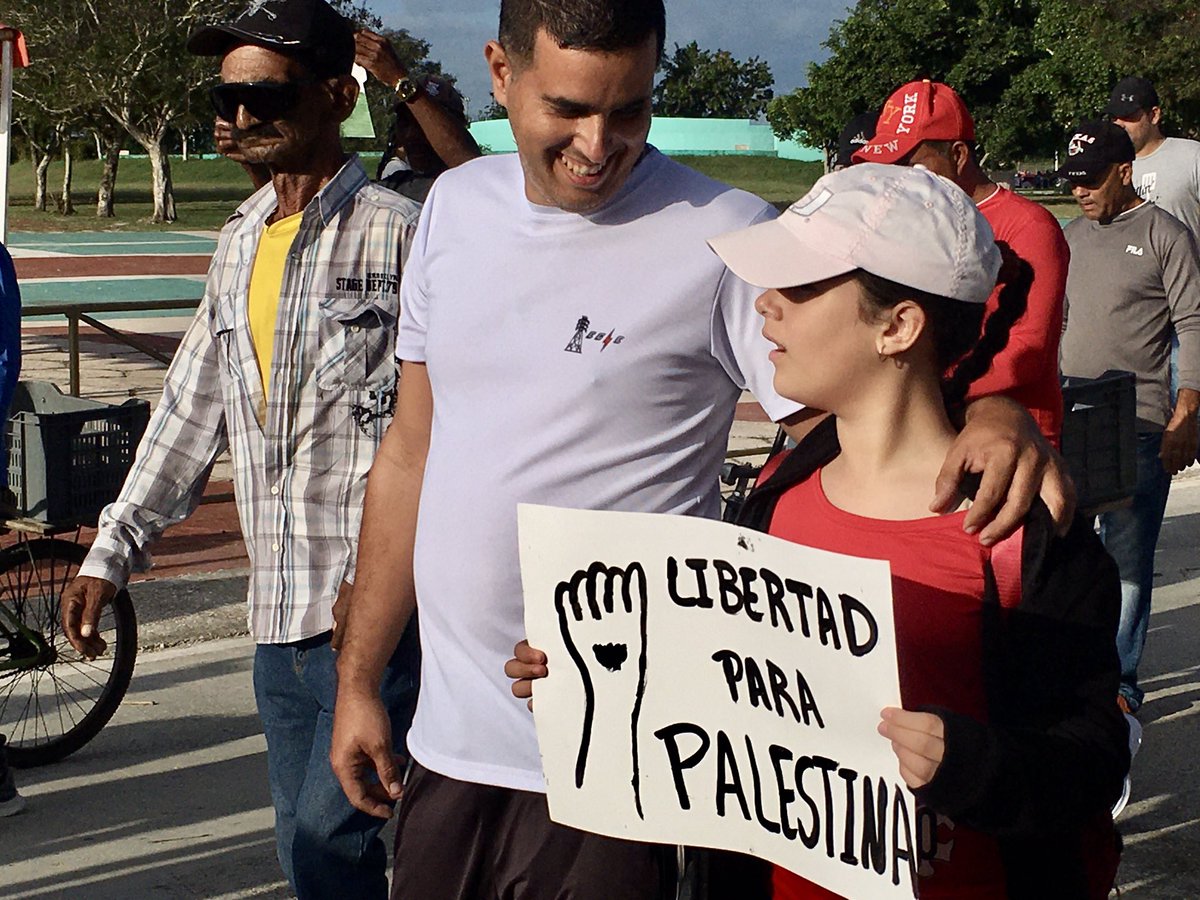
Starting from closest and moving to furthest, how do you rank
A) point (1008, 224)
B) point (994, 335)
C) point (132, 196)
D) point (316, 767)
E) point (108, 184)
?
1. point (994, 335)
2. point (316, 767)
3. point (1008, 224)
4. point (108, 184)
5. point (132, 196)

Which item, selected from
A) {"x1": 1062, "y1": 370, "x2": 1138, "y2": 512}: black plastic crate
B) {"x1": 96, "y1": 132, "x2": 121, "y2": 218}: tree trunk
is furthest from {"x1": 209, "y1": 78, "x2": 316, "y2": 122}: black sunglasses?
{"x1": 96, "y1": 132, "x2": 121, "y2": 218}: tree trunk

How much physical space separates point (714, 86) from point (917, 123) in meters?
134

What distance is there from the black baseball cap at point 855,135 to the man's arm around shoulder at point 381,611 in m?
4.52

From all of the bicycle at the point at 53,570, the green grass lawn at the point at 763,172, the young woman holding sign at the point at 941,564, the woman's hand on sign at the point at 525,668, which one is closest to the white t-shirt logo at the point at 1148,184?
the bicycle at the point at 53,570

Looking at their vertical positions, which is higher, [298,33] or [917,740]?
[298,33]

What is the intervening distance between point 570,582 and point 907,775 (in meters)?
0.55

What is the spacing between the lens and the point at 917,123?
17.7 feet

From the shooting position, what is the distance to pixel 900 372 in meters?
2.32

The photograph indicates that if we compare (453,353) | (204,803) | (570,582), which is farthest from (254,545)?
(204,803)

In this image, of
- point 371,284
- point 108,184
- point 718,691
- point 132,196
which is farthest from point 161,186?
point 718,691

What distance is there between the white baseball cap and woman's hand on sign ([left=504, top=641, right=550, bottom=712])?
61 centimetres

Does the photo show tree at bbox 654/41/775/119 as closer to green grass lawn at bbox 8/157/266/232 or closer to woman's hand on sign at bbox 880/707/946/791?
green grass lawn at bbox 8/157/266/232

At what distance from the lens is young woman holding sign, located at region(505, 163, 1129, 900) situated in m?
2.14

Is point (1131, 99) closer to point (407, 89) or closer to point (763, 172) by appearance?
point (407, 89)
